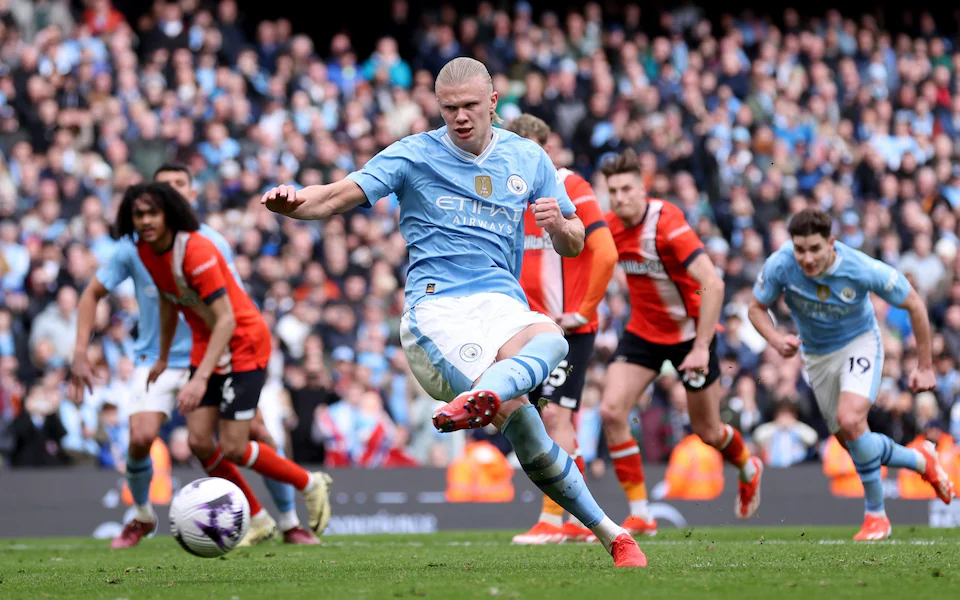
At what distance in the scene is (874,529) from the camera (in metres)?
9.52

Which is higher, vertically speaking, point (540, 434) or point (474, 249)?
point (474, 249)

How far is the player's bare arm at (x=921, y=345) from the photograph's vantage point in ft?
30.0

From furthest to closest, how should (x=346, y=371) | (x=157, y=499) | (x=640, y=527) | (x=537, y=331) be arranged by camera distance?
1. (x=346, y=371)
2. (x=157, y=499)
3. (x=640, y=527)
4. (x=537, y=331)

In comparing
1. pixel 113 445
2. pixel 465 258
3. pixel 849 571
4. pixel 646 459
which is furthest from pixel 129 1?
pixel 849 571

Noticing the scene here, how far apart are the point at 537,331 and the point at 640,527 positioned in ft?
13.3

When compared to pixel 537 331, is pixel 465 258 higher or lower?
higher

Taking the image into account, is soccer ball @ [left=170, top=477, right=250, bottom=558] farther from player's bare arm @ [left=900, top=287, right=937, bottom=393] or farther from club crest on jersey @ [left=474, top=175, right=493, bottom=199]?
player's bare arm @ [left=900, top=287, right=937, bottom=393]

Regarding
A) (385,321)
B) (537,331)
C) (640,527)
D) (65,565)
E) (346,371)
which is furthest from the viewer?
(385,321)

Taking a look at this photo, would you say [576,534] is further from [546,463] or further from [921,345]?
[546,463]

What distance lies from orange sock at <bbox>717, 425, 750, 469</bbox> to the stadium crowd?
398 cm

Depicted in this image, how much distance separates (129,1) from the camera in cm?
2091

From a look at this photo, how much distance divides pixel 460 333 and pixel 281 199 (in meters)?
1.07

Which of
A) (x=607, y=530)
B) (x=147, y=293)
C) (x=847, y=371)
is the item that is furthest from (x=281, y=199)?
(x=847, y=371)

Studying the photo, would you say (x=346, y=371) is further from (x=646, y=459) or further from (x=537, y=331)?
(x=537, y=331)
